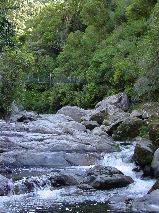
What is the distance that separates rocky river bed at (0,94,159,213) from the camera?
32.9 feet

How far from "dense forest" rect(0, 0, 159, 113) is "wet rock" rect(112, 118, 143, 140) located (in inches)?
147

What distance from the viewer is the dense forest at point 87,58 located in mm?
24984

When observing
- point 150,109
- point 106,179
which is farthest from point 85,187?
point 150,109

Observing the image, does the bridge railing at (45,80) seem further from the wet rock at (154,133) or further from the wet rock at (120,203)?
the wet rock at (120,203)

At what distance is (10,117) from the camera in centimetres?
2759

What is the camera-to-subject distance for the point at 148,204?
947 cm

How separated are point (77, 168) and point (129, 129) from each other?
19.1ft

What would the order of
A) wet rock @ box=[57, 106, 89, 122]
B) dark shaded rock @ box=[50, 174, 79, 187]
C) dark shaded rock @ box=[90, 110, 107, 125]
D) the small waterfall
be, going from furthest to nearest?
1. wet rock @ box=[57, 106, 89, 122]
2. dark shaded rock @ box=[90, 110, 107, 125]
3. dark shaded rock @ box=[50, 174, 79, 187]
4. the small waterfall

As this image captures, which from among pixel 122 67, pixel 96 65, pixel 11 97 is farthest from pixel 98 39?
pixel 11 97

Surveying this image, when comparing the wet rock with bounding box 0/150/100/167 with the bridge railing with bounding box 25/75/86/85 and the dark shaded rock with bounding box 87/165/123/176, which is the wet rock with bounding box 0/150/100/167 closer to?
the dark shaded rock with bounding box 87/165/123/176

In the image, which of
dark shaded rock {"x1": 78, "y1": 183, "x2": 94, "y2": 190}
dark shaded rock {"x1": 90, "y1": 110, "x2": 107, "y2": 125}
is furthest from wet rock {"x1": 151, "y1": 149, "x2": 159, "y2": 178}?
dark shaded rock {"x1": 90, "y1": 110, "x2": 107, "y2": 125}

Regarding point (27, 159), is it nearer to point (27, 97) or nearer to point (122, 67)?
point (122, 67)

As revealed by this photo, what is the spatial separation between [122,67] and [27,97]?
1393 cm

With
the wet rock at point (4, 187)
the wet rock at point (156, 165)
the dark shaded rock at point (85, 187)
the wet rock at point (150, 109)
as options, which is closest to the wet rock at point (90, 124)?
the wet rock at point (150, 109)
